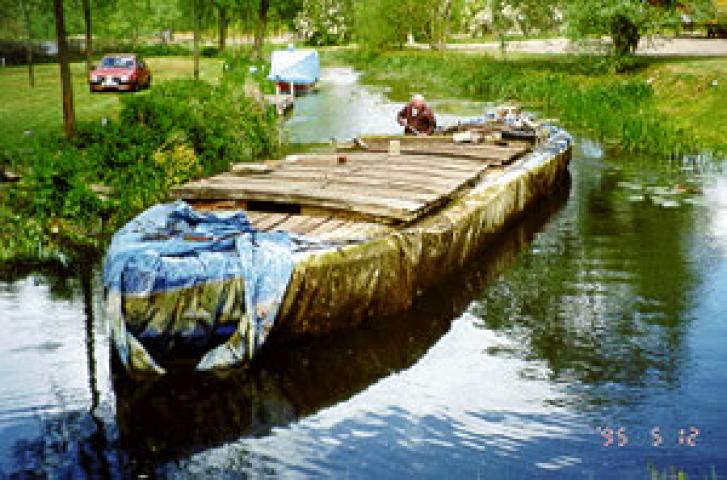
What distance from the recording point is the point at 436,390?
791 cm

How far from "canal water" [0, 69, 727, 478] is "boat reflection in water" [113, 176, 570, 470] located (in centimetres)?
2

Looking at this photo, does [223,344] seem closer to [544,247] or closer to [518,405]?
[518,405]

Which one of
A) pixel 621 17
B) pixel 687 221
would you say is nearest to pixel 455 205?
pixel 687 221

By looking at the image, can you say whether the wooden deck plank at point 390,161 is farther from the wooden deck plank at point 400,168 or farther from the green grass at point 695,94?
the green grass at point 695,94

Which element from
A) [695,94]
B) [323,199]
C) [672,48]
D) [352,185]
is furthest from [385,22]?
[323,199]

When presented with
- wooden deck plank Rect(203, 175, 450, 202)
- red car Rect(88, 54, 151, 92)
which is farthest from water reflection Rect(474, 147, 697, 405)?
red car Rect(88, 54, 151, 92)

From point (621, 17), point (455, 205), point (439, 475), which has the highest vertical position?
point (621, 17)

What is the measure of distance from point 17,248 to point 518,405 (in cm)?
788

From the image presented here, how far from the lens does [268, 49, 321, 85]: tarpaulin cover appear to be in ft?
116

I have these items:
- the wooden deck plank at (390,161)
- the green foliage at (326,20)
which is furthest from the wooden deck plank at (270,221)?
the green foliage at (326,20)

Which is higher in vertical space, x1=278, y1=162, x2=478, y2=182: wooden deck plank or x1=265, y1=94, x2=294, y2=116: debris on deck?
x1=265, y1=94, x2=294, y2=116: debris on deck

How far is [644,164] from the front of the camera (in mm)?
18859

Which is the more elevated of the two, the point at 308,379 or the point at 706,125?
the point at 706,125

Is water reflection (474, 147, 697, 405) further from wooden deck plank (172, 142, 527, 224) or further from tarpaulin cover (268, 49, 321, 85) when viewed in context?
tarpaulin cover (268, 49, 321, 85)
